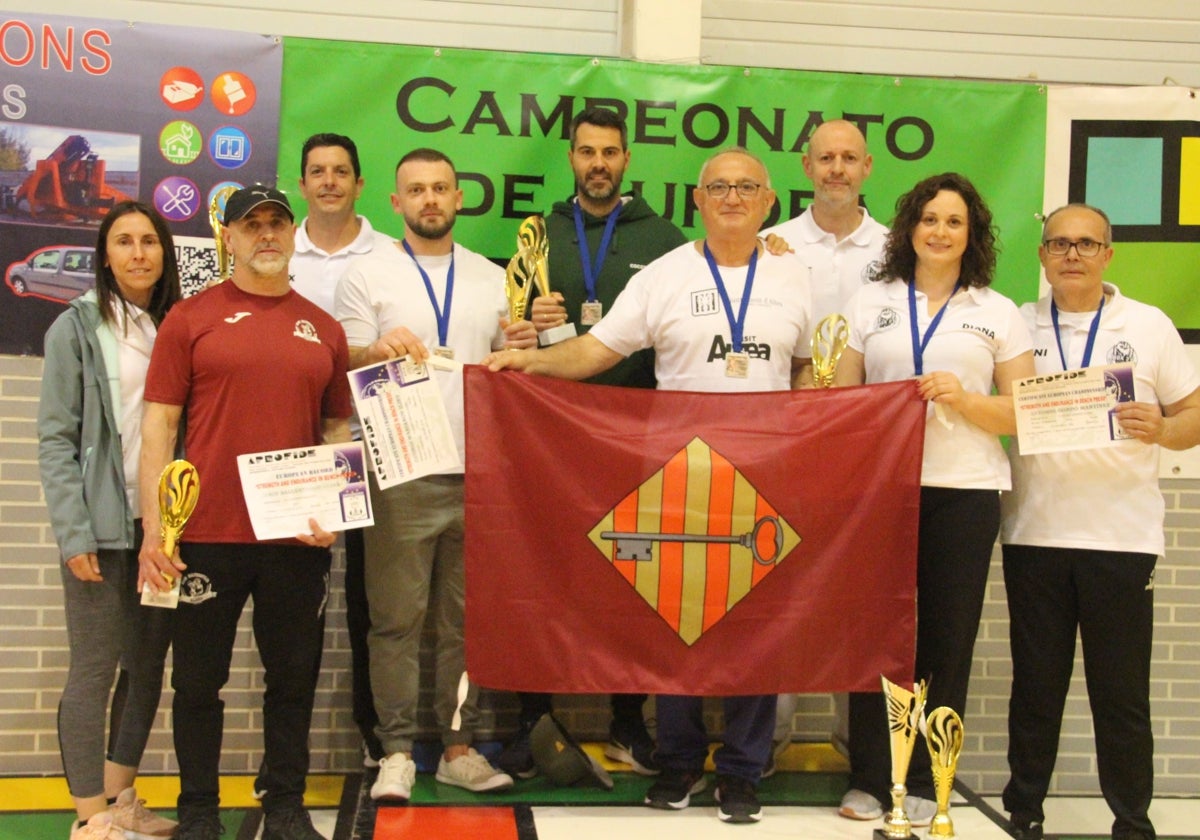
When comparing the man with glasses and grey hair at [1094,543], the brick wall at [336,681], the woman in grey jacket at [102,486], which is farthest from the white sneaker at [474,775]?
the man with glasses and grey hair at [1094,543]

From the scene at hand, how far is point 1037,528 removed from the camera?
382cm

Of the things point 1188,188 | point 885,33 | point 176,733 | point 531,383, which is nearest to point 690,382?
point 531,383

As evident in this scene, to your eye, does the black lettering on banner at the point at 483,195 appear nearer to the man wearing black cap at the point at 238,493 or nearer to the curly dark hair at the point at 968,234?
the man wearing black cap at the point at 238,493

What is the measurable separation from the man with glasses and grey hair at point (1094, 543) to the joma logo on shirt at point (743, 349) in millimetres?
905

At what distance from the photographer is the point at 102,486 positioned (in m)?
3.54

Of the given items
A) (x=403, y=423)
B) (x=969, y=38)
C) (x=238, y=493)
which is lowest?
(x=238, y=493)

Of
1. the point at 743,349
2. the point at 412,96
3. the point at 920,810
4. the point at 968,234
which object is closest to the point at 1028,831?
the point at 920,810

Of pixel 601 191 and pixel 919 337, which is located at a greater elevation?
pixel 601 191

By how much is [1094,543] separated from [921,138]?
6.28ft

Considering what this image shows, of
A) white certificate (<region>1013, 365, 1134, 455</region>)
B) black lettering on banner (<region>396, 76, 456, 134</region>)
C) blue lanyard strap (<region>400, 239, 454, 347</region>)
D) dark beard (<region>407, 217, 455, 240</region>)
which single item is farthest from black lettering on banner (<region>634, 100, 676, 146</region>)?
white certificate (<region>1013, 365, 1134, 455</region>)

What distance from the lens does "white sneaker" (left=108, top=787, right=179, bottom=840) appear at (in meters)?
3.72

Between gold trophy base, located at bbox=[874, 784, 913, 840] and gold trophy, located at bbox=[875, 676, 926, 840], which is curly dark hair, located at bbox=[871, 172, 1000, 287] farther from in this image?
gold trophy base, located at bbox=[874, 784, 913, 840]

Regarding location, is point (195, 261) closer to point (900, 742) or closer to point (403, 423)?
point (403, 423)

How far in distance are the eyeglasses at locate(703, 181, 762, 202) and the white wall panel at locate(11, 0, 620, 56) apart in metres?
1.43
